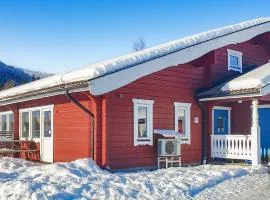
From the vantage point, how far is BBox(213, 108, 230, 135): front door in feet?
52.2

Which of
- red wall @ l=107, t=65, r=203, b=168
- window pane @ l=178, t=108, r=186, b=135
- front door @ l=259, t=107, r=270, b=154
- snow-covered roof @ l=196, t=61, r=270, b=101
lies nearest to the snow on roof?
snow-covered roof @ l=196, t=61, r=270, b=101

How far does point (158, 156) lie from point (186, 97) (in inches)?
104

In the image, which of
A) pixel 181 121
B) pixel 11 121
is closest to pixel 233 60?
pixel 181 121

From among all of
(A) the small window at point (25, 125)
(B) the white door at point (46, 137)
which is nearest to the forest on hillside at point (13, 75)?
(A) the small window at point (25, 125)

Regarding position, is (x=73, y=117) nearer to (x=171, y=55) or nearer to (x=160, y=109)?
(x=160, y=109)

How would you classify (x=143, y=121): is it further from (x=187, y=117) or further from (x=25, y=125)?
(x=25, y=125)

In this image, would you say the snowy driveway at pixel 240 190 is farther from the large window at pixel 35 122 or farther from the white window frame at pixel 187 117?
the large window at pixel 35 122

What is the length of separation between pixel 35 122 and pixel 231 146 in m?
7.27

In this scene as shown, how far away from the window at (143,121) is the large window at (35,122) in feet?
10.8

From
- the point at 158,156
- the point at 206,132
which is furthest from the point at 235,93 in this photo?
the point at 158,156

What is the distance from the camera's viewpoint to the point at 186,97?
14844 millimetres

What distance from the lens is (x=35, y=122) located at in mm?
15547

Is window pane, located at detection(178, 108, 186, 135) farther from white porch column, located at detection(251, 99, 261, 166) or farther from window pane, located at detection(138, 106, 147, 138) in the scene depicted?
white porch column, located at detection(251, 99, 261, 166)

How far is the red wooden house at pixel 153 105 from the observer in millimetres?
12320
